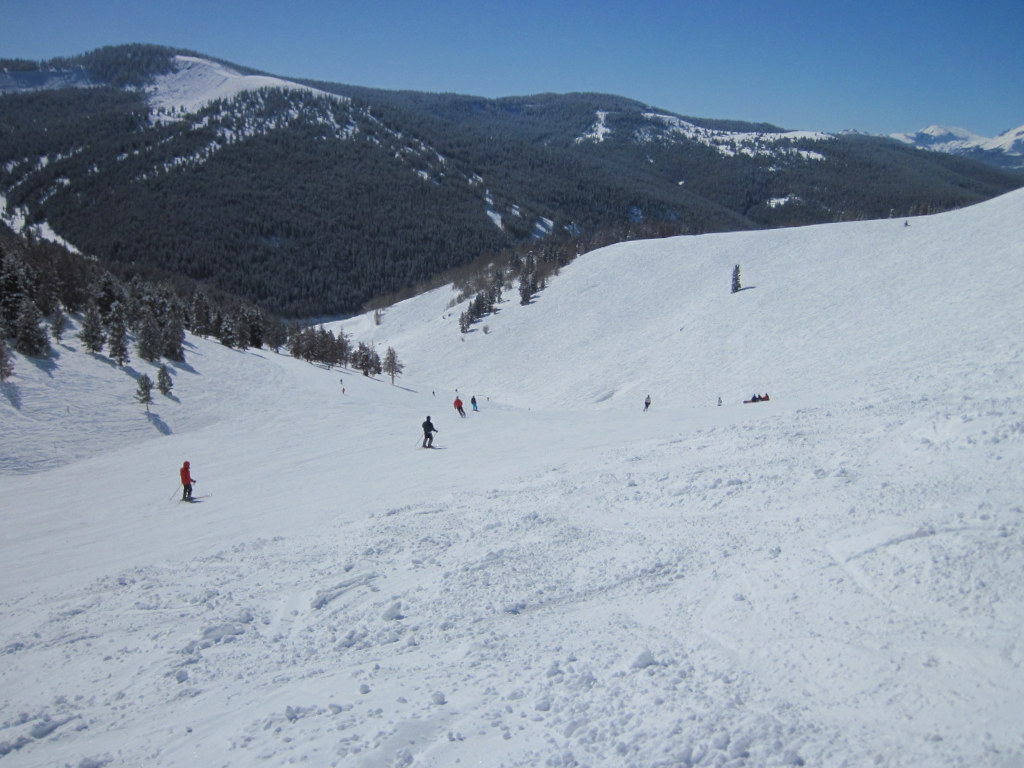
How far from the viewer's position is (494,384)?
61594 millimetres

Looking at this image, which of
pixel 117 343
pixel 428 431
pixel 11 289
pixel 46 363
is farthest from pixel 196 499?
pixel 11 289

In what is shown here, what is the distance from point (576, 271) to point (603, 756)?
294 feet

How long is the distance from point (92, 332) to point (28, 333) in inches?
126

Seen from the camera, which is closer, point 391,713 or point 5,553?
point 391,713

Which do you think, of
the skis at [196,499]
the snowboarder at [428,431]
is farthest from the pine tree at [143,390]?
the snowboarder at [428,431]

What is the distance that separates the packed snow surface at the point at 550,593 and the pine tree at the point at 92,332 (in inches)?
408

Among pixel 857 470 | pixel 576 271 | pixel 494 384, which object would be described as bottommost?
pixel 494 384

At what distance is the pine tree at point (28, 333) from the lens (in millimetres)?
27250

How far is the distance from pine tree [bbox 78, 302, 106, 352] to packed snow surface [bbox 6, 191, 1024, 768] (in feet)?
34.0

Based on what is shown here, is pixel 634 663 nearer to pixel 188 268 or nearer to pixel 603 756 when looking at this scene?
pixel 603 756

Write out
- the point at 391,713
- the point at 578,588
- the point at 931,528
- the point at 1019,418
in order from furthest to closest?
the point at 1019,418, the point at 578,588, the point at 931,528, the point at 391,713

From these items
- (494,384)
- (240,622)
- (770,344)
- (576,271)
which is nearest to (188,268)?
(576,271)

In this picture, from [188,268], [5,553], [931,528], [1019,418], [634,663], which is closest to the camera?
[634,663]

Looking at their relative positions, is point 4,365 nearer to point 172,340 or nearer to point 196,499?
point 172,340
